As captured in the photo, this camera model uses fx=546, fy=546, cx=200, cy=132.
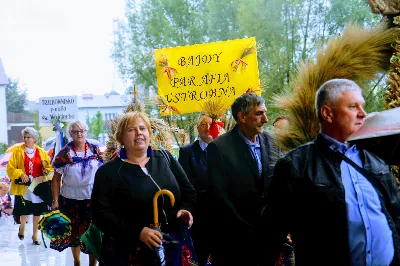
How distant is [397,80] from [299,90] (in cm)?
49

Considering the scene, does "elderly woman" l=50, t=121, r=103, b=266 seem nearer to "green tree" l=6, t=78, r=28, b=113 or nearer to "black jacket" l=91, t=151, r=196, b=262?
"black jacket" l=91, t=151, r=196, b=262

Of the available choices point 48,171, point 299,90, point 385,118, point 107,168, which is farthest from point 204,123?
point 48,171

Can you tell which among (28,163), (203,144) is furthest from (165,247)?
(28,163)

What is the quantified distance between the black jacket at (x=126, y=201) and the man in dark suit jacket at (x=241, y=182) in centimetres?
43

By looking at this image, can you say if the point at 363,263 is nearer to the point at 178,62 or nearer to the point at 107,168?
the point at 107,168

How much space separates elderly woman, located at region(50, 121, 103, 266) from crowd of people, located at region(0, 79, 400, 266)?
0.01 meters

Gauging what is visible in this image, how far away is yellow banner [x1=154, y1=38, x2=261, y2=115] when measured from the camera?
21.0 ft

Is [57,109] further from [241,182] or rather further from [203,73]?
[241,182]

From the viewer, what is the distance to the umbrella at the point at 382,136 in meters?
1.89

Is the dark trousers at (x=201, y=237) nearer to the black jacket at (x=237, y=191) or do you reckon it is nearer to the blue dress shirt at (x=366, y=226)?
the black jacket at (x=237, y=191)

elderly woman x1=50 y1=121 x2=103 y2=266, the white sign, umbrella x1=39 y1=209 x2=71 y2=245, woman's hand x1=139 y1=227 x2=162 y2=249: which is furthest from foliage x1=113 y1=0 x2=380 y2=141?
woman's hand x1=139 y1=227 x2=162 y2=249

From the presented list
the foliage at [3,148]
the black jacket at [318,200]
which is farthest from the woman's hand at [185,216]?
the foliage at [3,148]

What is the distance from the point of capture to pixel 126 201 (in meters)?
3.75

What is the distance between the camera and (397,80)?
9.09 ft
